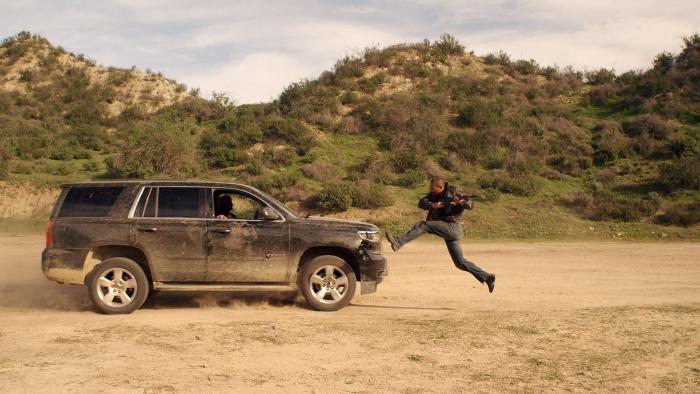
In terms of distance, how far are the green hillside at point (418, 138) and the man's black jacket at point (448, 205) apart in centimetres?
1078

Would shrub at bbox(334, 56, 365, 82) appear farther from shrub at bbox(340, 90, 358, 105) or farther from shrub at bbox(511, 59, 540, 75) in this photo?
shrub at bbox(511, 59, 540, 75)

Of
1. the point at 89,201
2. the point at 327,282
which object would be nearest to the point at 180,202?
the point at 89,201

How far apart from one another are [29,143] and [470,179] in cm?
2203

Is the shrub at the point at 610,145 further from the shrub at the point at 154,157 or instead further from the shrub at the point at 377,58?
the shrub at the point at 154,157

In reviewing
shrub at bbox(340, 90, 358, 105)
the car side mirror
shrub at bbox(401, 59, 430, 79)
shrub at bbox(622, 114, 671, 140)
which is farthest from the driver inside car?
shrub at bbox(401, 59, 430, 79)

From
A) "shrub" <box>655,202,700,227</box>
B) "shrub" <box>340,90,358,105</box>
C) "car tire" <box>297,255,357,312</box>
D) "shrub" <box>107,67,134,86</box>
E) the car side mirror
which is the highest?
"shrub" <box>107,67,134,86</box>

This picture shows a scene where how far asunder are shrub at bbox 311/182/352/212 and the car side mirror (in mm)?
12844

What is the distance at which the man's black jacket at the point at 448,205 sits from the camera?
9.09 m

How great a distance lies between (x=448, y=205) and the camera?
29.9ft

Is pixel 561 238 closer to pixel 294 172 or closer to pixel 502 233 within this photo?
pixel 502 233

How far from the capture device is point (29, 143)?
30.1 m

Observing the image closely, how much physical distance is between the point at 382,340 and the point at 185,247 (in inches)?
129

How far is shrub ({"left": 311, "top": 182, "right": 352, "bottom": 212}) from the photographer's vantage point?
851 inches

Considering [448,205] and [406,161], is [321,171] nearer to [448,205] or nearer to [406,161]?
[406,161]
